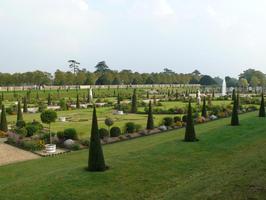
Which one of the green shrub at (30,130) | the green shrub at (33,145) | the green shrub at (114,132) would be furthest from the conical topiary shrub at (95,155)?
the green shrub at (30,130)

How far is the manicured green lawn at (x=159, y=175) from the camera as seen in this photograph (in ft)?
36.3

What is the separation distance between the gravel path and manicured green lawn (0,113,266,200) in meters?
1.18

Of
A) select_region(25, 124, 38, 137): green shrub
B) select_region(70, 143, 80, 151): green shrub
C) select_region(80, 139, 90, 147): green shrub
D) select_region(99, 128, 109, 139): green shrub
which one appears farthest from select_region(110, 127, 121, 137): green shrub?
select_region(25, 124, 38, 137): green shrub

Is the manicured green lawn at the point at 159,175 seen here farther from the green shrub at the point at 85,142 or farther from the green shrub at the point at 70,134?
the green shrub at the point at 70,134

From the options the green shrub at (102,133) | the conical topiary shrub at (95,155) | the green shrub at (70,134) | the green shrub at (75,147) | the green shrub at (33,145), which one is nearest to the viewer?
the conical topiary shrub at (95,155)

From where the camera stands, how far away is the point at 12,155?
20094 millimetres

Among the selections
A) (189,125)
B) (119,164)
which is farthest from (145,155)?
(189,125)

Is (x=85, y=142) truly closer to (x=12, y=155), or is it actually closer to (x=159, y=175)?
(x=12, y=155)

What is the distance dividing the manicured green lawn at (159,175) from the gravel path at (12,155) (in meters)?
1.18

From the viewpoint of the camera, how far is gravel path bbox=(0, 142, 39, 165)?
18836 millimetres

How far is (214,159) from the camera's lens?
1578 cm

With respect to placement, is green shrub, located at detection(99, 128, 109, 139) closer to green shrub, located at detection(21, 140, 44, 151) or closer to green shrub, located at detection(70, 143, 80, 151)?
green shrub, located at detection(70, 143, 80, 151)

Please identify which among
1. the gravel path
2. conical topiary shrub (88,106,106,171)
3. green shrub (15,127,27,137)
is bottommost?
the gravel path

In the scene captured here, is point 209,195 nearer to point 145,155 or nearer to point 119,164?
point 119,164
